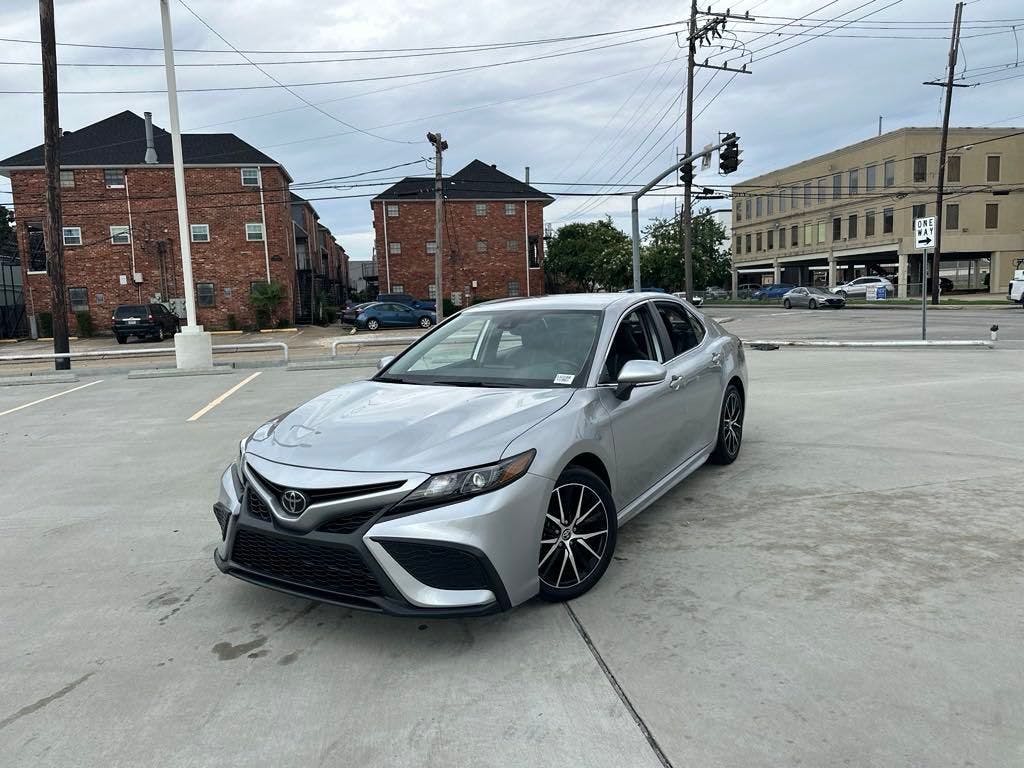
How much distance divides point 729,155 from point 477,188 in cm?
3009

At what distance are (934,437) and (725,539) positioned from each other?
386 centimetres

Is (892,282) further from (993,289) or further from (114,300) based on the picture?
(114,300)

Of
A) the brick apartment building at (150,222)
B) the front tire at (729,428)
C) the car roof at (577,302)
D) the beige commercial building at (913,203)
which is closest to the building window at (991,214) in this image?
the beige commercial building at (913,203)

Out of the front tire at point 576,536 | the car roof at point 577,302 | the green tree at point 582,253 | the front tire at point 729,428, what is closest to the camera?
the front tire at point 576,536

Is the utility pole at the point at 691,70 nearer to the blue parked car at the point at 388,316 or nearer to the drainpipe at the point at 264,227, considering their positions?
the blue parked car at the point at 388,316

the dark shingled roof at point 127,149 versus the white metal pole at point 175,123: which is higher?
the dark shingled roof at point 127,149

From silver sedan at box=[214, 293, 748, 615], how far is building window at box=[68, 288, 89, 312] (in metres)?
41.9

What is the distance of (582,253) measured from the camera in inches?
2726

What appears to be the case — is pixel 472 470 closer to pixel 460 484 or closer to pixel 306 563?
pixel 460 484

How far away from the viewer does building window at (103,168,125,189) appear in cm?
3959

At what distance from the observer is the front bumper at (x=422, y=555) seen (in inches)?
121

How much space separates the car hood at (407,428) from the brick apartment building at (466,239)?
47818 millimetres

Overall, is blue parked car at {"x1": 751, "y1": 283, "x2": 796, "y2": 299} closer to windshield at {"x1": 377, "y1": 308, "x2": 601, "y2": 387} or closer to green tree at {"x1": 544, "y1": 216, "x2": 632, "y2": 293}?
green tree at {"x1": 544, "y1": 216, "x2": 632, "y2": 293}

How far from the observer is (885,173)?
5619 centimetres
